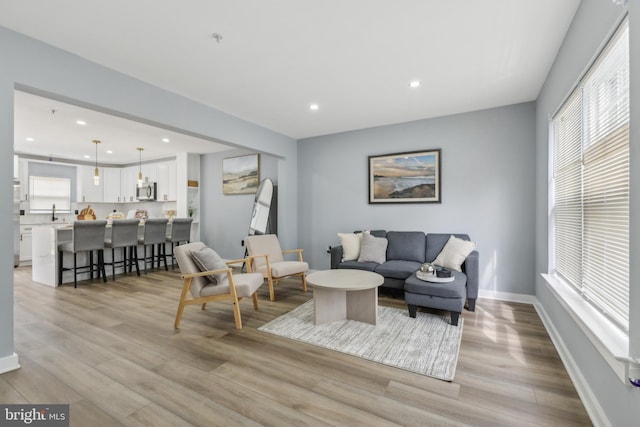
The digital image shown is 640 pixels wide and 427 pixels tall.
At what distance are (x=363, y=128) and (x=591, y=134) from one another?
331 centimetres

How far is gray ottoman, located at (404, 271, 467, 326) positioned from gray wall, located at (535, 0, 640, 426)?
798mm

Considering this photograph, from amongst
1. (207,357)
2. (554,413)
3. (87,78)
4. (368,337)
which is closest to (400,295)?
(368,337)

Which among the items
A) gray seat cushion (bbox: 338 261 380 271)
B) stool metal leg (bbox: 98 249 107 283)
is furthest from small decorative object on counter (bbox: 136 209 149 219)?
gray seat cushion (bbox: 338 261 380 271)

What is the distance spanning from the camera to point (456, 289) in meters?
2.94

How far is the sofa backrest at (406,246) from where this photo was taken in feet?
13.7

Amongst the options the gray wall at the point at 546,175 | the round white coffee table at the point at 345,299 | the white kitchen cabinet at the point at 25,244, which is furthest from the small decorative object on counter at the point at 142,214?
the gray wall at the point at 546,175

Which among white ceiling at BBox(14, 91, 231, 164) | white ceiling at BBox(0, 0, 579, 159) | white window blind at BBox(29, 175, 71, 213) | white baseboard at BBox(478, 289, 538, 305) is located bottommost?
white baseboard at BBox(478, 289, 538, 305)

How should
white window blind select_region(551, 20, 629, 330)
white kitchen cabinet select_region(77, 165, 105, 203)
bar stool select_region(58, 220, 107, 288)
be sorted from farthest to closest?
white kitchen cabinet select_region(77, 165, 105, 203)
bar stool select_region(58, 220, 107, 288)
white window blind select_region(551, 20, 629, 330)

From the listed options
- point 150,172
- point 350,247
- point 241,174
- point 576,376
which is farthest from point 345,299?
point 150,172

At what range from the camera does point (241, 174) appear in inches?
253

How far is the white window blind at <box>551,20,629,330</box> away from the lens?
59.2 inches

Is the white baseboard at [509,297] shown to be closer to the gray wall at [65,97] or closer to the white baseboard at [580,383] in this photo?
the white baseboard at [580,383]

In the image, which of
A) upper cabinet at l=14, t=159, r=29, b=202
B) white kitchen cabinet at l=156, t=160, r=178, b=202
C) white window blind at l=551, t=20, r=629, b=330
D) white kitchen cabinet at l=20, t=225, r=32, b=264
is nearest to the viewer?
→ white window blind at l=551, t=20, r=629, b=330

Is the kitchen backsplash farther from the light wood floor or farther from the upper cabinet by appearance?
the light wood floor
